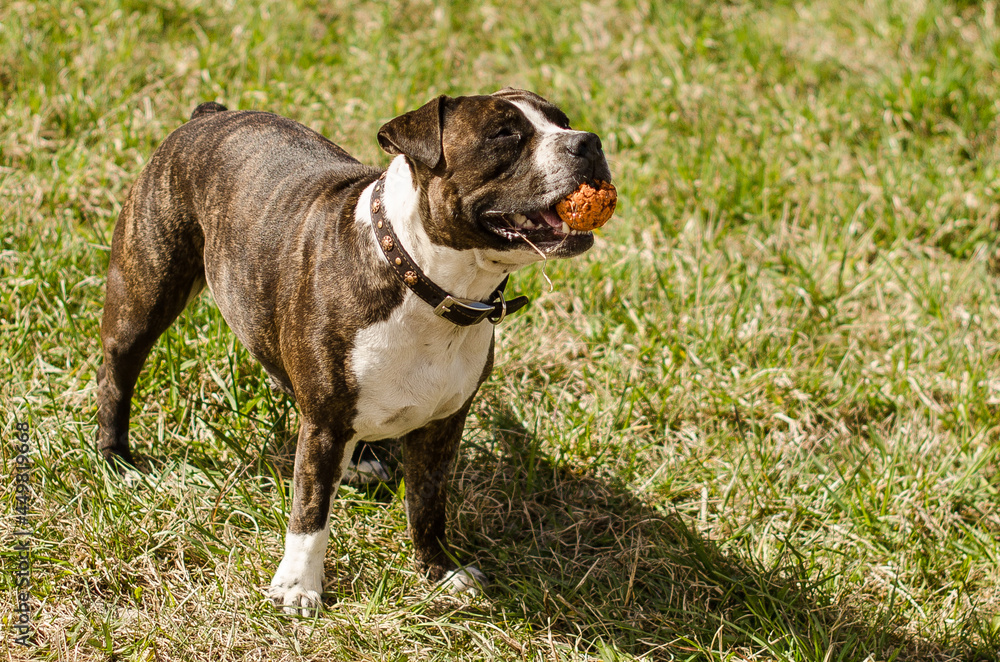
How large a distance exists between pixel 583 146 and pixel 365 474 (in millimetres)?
1687

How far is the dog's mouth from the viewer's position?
255 centimetres

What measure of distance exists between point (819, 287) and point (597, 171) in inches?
101

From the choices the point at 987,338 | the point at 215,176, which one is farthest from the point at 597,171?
the point at 987,338

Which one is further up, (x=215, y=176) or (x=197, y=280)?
(x=215, y=176)

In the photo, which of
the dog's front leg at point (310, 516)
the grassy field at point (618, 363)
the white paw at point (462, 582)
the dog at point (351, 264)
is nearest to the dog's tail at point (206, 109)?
the dog at point (351, 264)

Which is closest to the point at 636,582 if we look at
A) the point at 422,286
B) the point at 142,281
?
the point at 422,286

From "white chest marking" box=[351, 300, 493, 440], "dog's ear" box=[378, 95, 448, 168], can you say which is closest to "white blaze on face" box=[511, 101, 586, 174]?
"dog's ear" box=[378, 95, 448, 168]

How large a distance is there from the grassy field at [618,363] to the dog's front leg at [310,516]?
0.23 feet

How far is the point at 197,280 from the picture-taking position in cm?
343

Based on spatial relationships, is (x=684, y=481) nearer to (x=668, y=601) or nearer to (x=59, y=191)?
(x=668, y=601)

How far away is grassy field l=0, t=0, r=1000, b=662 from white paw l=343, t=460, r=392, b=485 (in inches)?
3.3

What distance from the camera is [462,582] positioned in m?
3.29

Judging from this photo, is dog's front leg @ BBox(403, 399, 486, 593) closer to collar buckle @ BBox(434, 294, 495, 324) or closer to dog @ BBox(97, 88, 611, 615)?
dog @ BBox(97, 88, 611, 615)

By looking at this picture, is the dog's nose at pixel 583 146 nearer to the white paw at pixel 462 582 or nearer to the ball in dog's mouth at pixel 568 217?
the ball in dog's mouth at pixel 568 217
